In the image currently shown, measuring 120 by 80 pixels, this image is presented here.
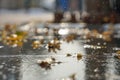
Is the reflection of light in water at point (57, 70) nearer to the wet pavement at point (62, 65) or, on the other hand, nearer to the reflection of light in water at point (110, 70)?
the wet pavement at point (62, 65)

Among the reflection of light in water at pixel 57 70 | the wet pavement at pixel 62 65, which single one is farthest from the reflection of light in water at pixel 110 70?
the reflection of light in water at pixel 57 70

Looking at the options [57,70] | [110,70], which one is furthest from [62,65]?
[110,70]

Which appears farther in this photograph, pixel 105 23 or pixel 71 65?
pixel 105 23

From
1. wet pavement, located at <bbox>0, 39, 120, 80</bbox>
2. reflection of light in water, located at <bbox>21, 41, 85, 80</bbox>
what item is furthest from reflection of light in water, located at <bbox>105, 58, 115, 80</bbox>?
reflection of light in water, located at <bbox>21, 41, 85, 80</bbox>

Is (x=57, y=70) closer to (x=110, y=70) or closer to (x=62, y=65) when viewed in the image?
(x=62, y=65)

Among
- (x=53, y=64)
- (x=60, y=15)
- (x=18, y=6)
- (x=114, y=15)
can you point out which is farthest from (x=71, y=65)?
(x=18, y=6)

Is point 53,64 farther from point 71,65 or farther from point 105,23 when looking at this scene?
point 105,23

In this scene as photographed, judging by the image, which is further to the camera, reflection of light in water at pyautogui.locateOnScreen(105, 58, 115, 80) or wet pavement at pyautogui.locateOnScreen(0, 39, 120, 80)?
wet pavement at pyautogui.locateOnScreen(0, 39, 120, 80)

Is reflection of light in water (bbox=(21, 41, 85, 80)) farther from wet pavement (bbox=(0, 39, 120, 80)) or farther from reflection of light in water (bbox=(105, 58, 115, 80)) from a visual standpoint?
reflection of light in water (bbox=(105, 58, 115, 80))
